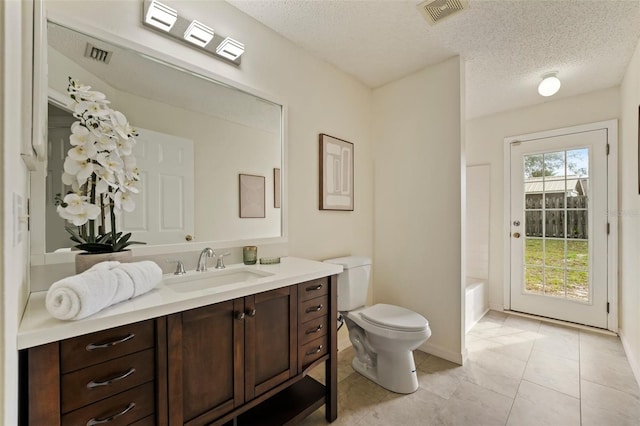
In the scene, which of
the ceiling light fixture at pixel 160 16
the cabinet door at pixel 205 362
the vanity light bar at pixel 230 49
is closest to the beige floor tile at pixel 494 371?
the cabinet door at pixel 205 362

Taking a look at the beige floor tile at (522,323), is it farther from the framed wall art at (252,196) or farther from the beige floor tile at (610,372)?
the framed wall art at (252,196)

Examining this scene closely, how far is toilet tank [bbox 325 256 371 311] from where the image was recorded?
215 centimetres

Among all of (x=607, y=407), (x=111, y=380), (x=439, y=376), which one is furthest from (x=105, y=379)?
(x=607, y=407)

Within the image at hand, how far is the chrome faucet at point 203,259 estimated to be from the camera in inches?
59.9

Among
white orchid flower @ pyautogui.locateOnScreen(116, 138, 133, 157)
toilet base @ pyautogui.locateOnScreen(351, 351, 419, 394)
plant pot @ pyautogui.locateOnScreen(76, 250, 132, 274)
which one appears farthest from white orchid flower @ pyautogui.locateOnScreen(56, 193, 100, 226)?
toilet base @ pyautogui.locateOnScreen(351, 351, 419, 394)

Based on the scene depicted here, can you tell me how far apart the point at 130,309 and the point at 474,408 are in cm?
194

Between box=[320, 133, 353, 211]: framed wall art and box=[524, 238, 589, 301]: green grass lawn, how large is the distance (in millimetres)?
2320

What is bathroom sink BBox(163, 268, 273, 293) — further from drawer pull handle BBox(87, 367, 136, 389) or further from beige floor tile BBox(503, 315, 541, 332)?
beige floor tile BBox(503, 315, 541, 332)

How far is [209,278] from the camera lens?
1502 mm

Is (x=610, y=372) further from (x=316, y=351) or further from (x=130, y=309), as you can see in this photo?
(x=130, y=309)

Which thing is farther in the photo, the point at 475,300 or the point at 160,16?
the point at 475,300

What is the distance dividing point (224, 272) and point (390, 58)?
207 centimetres

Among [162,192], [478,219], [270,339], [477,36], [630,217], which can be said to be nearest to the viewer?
[270,339]

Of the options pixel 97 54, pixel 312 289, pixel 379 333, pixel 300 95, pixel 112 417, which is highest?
pixel 300 95
